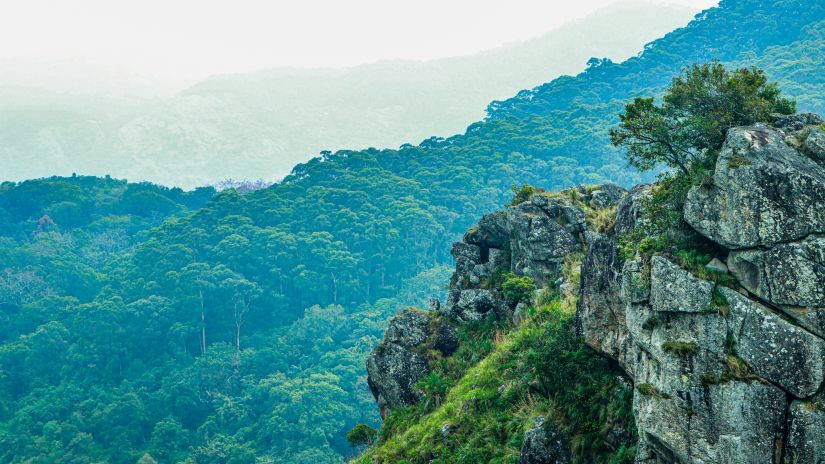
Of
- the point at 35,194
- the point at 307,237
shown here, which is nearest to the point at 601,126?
the point at 307,237

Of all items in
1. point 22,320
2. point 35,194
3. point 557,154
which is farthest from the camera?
point 35,194

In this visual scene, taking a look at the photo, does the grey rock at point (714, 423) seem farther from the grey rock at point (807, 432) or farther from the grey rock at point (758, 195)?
the grey rock at point (758, 195)

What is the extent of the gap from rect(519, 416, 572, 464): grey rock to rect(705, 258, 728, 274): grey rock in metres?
5.65

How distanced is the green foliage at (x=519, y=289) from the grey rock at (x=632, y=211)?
820cm

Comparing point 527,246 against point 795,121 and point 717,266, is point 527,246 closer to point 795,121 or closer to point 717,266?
point 795,121

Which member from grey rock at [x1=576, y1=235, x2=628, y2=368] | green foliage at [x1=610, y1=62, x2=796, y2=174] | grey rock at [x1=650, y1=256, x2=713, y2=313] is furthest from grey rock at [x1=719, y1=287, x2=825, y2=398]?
green foliage at [x1=610, y1=62, x2=796, y2=174]

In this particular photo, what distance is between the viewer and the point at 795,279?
525 inches

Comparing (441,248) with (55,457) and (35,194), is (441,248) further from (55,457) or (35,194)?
(35,194)

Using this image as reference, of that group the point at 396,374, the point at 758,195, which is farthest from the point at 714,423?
the point at 396,374

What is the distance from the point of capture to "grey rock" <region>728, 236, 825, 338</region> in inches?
518

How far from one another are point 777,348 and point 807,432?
147 centimetres

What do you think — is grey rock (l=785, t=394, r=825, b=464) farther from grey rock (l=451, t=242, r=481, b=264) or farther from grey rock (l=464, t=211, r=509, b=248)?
grey rock (l=451, t=242, r=481, b=264)

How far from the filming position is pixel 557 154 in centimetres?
11519

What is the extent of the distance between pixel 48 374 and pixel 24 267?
29.7 m
